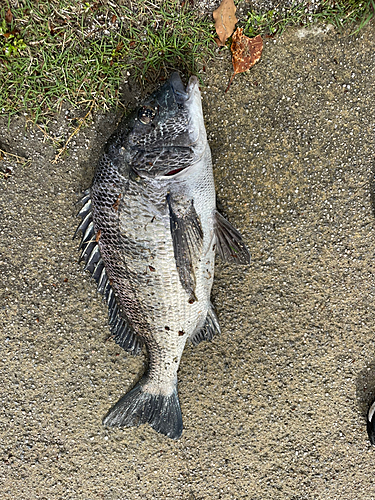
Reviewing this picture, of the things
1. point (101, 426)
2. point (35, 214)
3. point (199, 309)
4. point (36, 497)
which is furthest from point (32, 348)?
point (199, 309)

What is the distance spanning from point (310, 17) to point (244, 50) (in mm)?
540

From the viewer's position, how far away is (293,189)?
2.27 meters

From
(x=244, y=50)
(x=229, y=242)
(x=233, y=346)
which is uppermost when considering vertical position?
(x=244, y=50)

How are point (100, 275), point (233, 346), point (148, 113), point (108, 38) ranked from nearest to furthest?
1. point (148, 113)
2. point (100, 275)
3. point (108, 38)
4. point (233, 346)

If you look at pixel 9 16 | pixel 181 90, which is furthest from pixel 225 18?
pixel 9 16

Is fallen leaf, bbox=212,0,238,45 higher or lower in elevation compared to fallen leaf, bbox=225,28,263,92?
higher

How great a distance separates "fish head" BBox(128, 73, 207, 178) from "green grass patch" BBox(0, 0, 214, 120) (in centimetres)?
56

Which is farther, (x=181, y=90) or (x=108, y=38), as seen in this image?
(x=108, y=38)

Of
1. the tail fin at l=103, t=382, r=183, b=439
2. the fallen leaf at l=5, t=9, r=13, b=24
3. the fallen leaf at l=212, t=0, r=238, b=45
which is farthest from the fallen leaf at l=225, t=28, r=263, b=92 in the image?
the tail fin at l=103, t=382, r=183, b=439

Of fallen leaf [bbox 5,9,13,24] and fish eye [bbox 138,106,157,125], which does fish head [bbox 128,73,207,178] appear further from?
fallen leaf [bbox 5,9,13,24]

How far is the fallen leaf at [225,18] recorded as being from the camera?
6.76 feet

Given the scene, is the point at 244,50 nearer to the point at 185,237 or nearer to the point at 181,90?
the point at 181,90

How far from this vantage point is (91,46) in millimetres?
2109

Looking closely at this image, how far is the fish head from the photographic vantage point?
1711 millimetres
